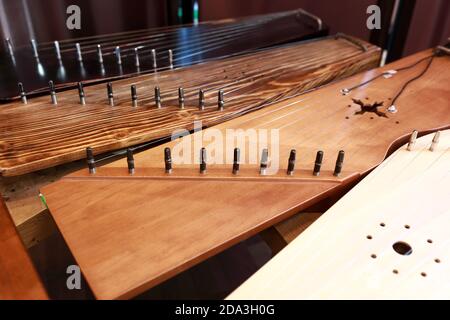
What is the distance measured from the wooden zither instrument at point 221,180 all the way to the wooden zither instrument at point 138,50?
0.46 meters

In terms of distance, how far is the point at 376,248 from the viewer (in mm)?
765

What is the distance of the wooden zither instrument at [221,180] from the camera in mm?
743

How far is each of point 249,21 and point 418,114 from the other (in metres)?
0.96

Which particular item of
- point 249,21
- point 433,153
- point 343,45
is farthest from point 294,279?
point 249,21

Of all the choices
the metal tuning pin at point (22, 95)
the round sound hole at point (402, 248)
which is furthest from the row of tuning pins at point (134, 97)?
the round sound hole at point (402, 248)

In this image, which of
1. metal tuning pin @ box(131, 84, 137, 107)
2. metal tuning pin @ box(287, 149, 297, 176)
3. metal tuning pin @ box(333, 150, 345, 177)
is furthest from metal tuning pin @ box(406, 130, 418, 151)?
metal tuning pin @ box(131, 84, 137, 107)

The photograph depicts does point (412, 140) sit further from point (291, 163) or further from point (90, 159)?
point (90, 159)

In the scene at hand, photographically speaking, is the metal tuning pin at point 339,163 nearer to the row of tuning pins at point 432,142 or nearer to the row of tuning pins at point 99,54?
the row of tuning pins at point 432,142

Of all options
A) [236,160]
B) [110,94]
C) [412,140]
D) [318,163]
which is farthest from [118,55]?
[412,140]

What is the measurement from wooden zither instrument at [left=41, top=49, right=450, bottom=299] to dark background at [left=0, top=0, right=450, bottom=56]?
0.64m

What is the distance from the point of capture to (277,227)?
34.3 inches
